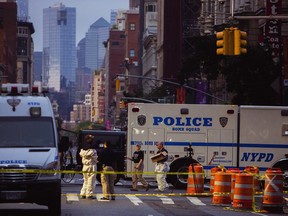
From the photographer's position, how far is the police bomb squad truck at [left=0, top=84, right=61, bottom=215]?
802 inches

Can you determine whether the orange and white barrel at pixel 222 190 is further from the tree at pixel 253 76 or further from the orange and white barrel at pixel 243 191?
the tree at pixel 253 76

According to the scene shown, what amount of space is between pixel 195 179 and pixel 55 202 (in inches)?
452

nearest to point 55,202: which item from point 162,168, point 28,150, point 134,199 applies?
point 28,150

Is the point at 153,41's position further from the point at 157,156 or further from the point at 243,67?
the point at 157,156

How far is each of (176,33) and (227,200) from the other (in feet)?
346

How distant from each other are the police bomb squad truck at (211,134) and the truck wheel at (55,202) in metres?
14.5

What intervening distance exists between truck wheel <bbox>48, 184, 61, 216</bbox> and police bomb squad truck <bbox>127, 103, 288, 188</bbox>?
1448 cm

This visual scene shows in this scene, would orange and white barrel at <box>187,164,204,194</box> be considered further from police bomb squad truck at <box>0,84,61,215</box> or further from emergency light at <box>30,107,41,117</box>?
emergency light at <box>30,107,41,117</box>

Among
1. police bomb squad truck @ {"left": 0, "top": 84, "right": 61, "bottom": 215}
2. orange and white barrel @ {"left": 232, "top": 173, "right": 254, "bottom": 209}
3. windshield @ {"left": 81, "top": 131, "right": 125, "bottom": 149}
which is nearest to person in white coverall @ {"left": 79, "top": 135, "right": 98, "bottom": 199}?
orange and white barrel @ {"left": 232, "top": 173, "right": 254, "bottom": 209}

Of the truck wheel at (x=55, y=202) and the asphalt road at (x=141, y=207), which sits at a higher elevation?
the truck wheel at (x=55, y=202)

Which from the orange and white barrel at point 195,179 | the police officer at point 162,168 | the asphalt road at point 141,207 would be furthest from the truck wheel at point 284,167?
the asphalt road at point 141,207

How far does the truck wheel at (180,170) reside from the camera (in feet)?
117

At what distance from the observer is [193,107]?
35719mm

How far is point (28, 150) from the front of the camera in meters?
21.0
